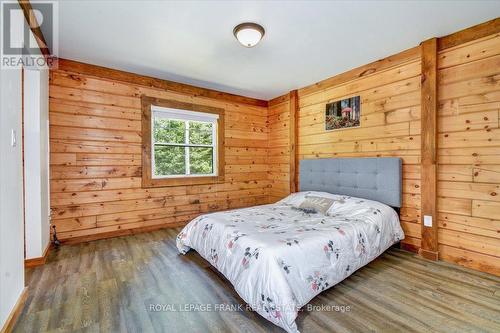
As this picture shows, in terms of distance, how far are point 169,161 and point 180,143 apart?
1.23ft

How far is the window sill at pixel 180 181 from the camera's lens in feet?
12.1

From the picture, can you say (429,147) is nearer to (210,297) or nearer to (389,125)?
(389,125)

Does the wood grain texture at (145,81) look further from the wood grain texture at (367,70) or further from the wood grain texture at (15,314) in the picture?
the wood grain texture at (15,314)

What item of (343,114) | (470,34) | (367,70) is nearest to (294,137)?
(343,114)

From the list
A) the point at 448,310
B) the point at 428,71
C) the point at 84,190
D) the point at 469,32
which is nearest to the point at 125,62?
the point at 84,190

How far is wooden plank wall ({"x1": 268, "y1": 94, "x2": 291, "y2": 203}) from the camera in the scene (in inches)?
181

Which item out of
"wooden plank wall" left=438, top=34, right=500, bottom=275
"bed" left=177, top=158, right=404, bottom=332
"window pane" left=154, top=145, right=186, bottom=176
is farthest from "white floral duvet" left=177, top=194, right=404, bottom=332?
"window pane" left=154, top=145, right=186, bottom=176

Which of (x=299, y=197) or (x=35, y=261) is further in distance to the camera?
(x=299, y=197)

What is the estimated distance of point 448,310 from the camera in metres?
1.73

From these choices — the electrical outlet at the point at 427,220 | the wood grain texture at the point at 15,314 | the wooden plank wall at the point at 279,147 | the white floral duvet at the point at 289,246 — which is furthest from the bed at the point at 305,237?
the wood grain texture at the point at 15,314

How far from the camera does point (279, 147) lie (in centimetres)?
480

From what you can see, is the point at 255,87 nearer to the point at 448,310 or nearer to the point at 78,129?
the point at 78,129

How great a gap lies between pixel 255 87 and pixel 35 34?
2.95 metres

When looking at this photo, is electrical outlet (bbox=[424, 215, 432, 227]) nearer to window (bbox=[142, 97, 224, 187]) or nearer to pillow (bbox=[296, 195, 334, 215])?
pillow (bbox=[296, 195, 334, 215])
